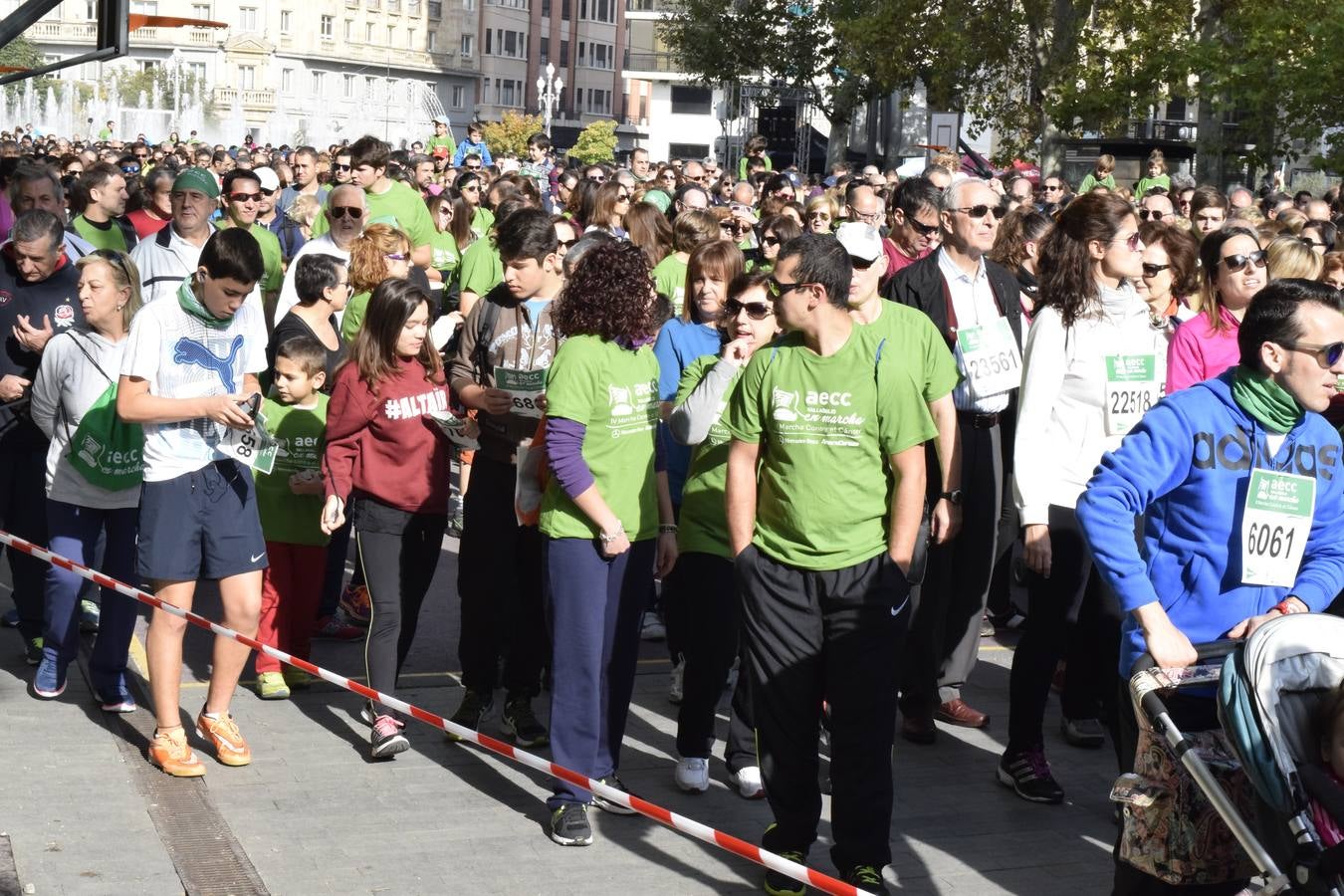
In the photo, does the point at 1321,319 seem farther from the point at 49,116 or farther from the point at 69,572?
the point at 49,116

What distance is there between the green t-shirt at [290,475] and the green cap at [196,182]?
2.35 m

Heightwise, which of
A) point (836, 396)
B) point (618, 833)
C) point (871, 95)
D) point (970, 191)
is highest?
point (871, 95)

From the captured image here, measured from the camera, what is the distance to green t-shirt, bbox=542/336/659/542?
18.3 ft

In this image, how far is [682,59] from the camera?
209 feet

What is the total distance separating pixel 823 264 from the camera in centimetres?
498

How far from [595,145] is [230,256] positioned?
5325 cm

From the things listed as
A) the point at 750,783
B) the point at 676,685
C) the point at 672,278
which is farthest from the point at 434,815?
the point at 672,278

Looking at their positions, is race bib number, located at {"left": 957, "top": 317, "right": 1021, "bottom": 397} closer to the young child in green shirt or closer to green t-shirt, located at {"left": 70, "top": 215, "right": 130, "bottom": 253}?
the young child in green shirt

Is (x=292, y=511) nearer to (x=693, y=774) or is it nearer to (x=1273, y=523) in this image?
(x=693, y=774)

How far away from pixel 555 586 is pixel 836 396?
1287 mm

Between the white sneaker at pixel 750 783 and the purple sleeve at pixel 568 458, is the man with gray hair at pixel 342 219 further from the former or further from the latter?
the white sneaker at pixel 750 783

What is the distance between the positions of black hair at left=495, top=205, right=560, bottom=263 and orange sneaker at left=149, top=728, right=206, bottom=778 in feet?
6.96

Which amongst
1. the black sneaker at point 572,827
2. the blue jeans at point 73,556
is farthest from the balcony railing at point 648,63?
the black sneaker at point 572,827

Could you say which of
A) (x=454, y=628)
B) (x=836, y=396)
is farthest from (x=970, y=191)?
(x=454, y=628)
